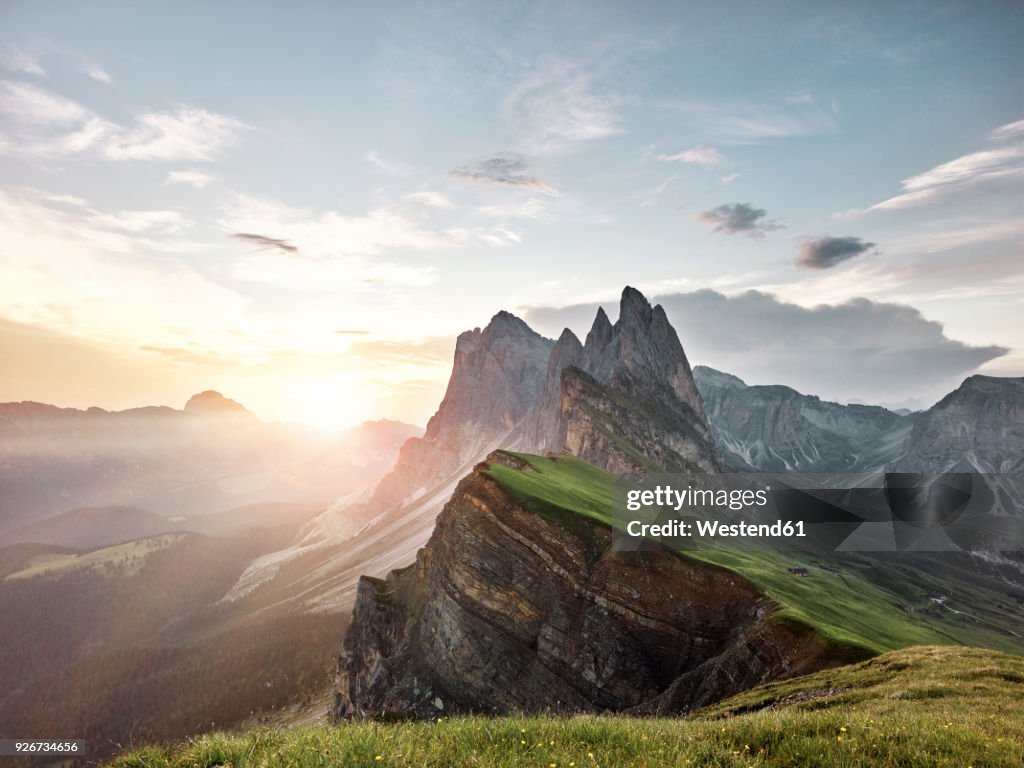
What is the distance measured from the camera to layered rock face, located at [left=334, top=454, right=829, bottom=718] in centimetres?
3581

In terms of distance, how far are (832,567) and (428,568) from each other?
149m

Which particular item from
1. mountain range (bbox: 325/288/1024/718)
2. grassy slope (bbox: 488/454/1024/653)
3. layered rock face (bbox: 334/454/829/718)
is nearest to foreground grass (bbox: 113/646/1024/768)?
mountain range (bbox: 325/288/1024/718)

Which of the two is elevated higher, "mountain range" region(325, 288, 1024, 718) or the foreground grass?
the foreground grass

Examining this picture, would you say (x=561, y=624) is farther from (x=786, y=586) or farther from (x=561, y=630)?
(x=786, y=586)

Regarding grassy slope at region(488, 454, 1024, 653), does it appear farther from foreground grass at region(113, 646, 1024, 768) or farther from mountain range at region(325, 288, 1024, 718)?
foreground grass at region(113, 646, 1024, 768)

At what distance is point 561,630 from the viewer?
144ft

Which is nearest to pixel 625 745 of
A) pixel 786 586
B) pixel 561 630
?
pixel 561 630

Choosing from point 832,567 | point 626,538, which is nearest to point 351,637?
point 626,538

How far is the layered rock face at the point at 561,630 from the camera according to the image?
3581 cm

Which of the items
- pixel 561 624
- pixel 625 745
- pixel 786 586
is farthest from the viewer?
pixel 786 586

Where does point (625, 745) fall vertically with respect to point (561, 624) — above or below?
above

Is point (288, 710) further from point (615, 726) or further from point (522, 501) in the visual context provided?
point (615, 726)

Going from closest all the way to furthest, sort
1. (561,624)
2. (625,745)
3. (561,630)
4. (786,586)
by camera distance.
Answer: (625,745) < (561,630) < (561,624) < (786,586)

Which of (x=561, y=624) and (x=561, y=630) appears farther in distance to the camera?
(x=561, y=624)
